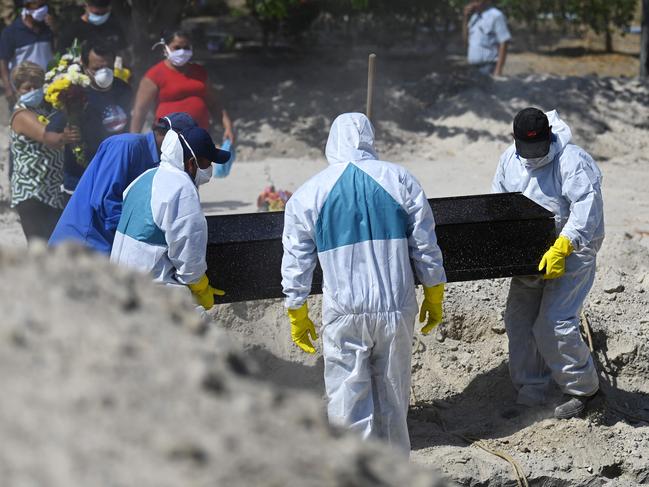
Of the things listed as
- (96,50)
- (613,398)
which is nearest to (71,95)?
(96,50)

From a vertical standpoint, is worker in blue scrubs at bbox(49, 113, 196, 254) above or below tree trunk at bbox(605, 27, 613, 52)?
above

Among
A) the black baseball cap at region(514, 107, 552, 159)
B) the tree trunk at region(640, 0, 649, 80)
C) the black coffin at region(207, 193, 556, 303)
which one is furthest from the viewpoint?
the tree trunk at region(640, 0, 649, 80)

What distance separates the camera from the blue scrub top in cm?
477

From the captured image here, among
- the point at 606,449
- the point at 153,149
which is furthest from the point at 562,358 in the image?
the point at 153,149

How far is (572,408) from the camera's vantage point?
19.0ft

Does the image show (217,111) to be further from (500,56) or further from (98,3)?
(500,56)

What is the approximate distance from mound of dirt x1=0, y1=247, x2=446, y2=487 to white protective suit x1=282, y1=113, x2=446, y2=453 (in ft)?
7.79

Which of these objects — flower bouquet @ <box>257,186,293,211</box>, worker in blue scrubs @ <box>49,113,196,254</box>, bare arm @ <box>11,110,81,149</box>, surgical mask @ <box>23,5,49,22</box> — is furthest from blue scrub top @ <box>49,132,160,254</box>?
surgical mask @ <box>23,5,49,22</box>

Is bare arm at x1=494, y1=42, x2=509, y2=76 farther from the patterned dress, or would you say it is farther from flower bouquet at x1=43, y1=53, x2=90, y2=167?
the patterned dress

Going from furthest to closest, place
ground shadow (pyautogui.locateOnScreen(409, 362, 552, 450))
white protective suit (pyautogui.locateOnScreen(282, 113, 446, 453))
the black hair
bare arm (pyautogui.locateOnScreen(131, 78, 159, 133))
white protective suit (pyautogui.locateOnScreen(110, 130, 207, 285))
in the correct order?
1. bare arm (pyautogui.locateOnScreen(131, 78, 159, 133))
2. the black hair
3. ground shadow (pyautogui.locateOnScreen(409, 362, 552, 450))
4. white protective suit (pyautogui.locateOnScreen(282, 113, 446, 453))
5. white protective suit (pyautogui.locateOnScreen(110, 130, 207, 285))

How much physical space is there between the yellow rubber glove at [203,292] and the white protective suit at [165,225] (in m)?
0.08

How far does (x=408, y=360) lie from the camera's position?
4.80 metres

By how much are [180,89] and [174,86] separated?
0.05m

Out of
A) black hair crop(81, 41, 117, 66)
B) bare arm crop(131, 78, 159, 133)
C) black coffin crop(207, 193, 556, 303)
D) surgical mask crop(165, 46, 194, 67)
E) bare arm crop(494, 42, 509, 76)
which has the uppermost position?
black hair crop(81, 41, 117, 66)
